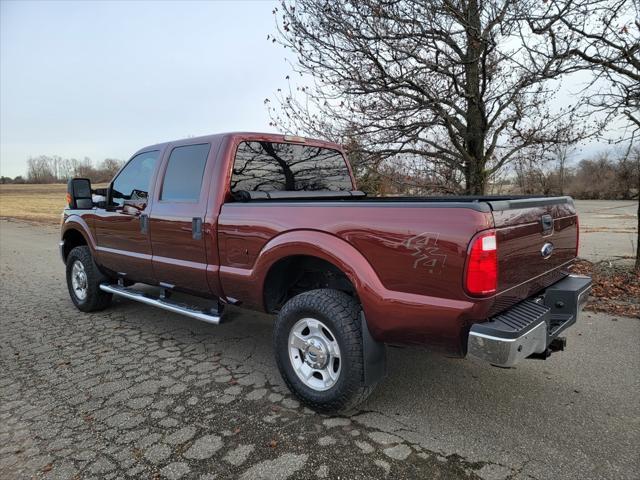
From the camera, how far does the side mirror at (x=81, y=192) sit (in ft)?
17.2

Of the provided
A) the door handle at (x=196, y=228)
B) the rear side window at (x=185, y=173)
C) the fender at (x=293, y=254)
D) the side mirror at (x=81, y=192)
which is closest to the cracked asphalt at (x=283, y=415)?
the fender at (x=293, y=254)

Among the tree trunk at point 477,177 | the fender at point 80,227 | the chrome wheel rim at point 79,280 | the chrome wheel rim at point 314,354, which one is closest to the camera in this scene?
the chrome wheel rim at point 314,354

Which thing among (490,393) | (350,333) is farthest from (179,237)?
(490,393)

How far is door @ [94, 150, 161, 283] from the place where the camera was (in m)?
4.54

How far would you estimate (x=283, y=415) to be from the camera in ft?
9.88

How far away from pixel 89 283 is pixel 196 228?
2.44m

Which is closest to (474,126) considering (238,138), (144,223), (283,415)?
(238,138)

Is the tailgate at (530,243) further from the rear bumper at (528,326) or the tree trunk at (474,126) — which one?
the tree trunk at (474,126)

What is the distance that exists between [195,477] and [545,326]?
2.16 metres

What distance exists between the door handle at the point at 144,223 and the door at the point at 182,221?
3.1 inches

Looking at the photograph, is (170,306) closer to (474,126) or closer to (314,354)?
(314,354)

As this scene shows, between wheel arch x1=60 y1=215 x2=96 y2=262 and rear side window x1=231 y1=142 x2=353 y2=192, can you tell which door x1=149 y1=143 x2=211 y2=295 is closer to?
rear side window x1=231 y1=142 x2=353 y2=192

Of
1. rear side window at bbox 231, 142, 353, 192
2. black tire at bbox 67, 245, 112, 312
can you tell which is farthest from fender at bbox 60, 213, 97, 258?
rear side window at bbox 231, 142, 353, 192

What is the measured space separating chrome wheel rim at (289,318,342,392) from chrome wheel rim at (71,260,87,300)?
3.59 metres
